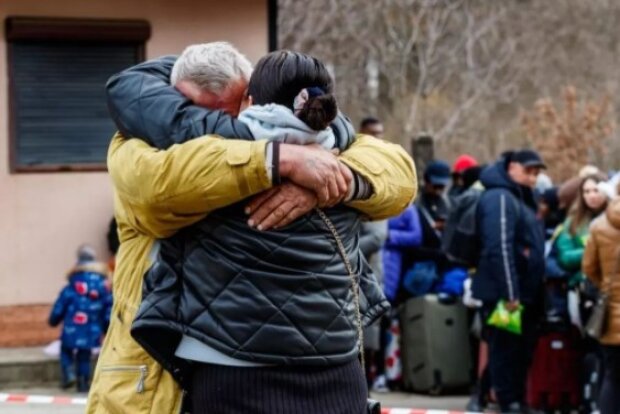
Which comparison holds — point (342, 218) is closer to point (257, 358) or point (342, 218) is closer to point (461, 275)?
point (257, 358)

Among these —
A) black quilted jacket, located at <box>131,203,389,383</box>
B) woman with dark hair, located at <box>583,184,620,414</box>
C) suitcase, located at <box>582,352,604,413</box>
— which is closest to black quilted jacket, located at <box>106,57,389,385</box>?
black quilted jacket, located at <box>131,203,389,383</box>

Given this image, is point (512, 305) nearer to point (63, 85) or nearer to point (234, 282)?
point (63, 85)

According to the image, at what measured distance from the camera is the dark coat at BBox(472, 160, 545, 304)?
33.7 ft

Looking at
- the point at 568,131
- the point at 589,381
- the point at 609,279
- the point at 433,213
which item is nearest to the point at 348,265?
the point at 609,279

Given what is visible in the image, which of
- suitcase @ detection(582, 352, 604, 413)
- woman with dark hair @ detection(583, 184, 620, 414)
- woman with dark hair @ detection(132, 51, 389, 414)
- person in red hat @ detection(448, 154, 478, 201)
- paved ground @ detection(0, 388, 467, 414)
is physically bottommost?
paved ground @ detection(0, 388, 467, 414)

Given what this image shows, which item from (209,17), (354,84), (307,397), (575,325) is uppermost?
(307,397)

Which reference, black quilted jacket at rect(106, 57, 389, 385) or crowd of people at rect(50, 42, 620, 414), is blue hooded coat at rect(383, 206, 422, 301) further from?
black quilted jacket at rect(106, 57, 389, 385)

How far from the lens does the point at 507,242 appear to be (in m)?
10.3

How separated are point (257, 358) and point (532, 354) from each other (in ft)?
23.1

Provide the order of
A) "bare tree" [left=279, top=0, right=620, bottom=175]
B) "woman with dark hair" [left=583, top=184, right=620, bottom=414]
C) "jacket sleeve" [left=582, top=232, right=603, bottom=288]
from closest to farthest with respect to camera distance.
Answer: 1. "woman with dark hair" [left=583, top=184, right=620, bottom=414]
2. "jacket sleeve" [left=582, top=232, right=603, bottom=288]
3. "bare tree" [left=279, top=0, right=620, bottom=175]

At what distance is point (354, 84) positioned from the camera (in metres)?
30.8

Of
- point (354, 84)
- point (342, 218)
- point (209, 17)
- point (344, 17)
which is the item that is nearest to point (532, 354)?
point (209, 17)

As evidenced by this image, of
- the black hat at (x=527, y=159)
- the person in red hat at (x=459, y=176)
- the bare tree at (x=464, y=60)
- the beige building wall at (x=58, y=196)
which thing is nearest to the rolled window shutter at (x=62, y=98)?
the beige building wall at (x=58, y=196)

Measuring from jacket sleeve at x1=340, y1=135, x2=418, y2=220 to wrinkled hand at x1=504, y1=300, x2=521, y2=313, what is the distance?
597 cm
